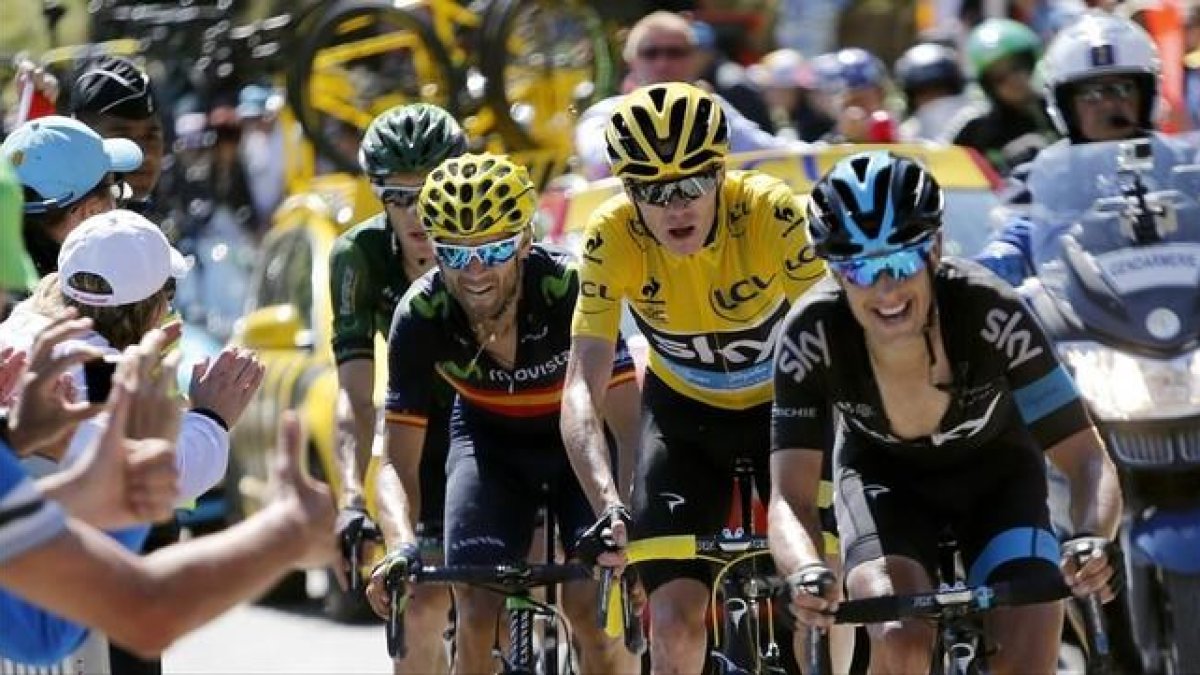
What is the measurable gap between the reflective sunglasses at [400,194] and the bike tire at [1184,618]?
9.19 ft

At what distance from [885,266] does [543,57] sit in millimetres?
10249

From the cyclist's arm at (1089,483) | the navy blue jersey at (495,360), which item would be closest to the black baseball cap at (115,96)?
the navy blue jersey at (495,360)

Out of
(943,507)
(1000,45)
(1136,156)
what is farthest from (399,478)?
(1000,45)

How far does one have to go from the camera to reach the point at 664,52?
1316 cm

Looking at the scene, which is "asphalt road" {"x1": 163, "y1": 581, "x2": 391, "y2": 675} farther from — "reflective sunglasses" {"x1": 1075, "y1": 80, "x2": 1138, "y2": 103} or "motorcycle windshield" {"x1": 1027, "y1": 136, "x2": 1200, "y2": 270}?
"reflective sunglasses" {"x1": 1075, "y1": 80, "x2": 1138, "y2": 103}

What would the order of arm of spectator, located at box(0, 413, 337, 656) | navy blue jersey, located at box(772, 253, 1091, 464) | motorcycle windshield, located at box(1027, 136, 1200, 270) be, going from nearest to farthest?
arm of spectator, located at box(0, 413, 337, 656) → navy blue jersey, located at box(772, 253, 1091, 464) → motorcycle windshield, located at box(1027, 136, 1200, 270)

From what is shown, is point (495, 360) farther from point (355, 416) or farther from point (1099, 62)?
point (1099, 62)

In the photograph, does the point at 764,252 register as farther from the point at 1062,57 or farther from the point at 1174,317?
the point at 1062,57

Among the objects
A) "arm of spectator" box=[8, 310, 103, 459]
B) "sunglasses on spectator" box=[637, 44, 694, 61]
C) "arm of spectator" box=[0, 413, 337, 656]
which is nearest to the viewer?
"arm of spectator" box=[0, 413, 337, 656]

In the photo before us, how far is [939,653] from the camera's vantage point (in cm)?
709

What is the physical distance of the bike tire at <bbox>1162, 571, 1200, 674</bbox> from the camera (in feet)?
29.4

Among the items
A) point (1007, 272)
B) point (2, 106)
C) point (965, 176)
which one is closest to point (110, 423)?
point (1007, 272)

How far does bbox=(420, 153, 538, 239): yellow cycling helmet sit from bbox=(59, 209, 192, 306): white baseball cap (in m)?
1.48

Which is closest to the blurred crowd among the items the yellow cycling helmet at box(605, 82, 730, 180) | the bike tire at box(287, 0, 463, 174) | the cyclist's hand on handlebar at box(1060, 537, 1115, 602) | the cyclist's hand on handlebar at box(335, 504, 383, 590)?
the cyclist's hand on handlebar at box(335, 504, 383, 590)
